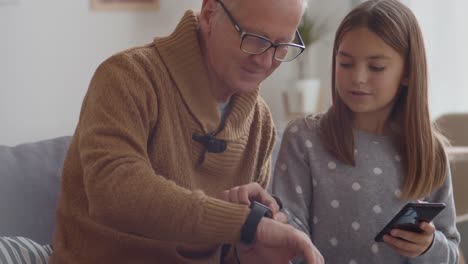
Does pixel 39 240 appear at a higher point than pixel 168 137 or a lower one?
lower

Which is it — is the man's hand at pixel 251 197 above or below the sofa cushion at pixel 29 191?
above

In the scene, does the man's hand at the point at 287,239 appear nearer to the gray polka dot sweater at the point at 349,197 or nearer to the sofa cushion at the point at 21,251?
the gray polka dot sweater at the point at 349,197

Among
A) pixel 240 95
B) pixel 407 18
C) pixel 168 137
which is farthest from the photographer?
pixel 407 18

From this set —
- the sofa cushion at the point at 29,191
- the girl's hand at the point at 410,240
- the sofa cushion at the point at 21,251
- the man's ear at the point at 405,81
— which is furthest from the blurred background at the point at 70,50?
the girl's hand at the point at 410,240

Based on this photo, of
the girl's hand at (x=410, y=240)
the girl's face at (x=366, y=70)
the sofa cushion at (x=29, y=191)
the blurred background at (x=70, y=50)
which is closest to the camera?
the girl's hand at (x=410, y=240)

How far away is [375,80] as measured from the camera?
1.62m

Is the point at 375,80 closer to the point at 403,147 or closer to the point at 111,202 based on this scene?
the point at 403,147

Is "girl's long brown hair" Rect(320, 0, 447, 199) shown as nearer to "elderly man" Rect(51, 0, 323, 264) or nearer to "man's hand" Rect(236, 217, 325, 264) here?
"elderly man" Rect(51, 0, 323, 264)

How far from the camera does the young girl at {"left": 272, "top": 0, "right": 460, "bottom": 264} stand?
1629 millimetres

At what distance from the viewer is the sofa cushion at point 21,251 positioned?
1.47 m

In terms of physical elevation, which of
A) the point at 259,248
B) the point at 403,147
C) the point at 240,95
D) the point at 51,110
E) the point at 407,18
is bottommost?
the point at 51,110

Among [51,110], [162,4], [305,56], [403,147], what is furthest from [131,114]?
[305,56]

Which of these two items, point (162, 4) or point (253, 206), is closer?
point (253, 206)

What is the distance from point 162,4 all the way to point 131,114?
2037 mm
